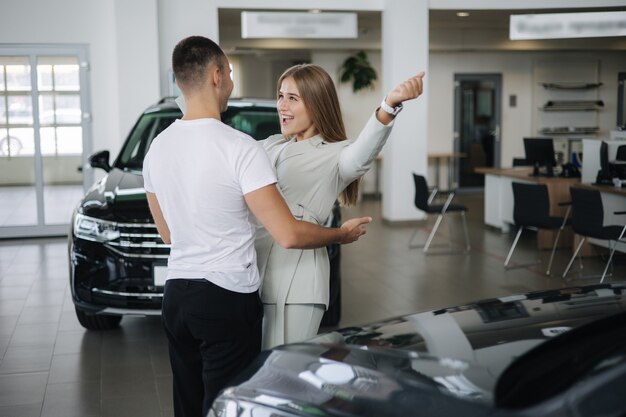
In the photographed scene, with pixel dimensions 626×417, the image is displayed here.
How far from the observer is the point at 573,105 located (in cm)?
1527

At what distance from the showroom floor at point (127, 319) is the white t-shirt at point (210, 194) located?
6.27ft

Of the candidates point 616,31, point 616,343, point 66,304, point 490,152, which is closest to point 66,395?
point 66,304

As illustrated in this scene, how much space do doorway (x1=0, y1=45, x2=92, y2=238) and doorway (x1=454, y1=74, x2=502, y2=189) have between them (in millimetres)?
7785

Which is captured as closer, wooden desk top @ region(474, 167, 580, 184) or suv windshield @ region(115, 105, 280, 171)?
suv windshield @ region(115, 105, 280, 171)

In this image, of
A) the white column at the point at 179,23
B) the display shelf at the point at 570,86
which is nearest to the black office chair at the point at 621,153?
the white column at the point at 179,23

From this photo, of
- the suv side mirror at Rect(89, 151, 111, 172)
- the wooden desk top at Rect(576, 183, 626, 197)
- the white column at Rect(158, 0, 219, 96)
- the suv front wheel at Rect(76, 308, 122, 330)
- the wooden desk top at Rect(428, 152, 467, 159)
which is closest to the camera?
the suv front wheel at Rect(76, 308, 122, 330)

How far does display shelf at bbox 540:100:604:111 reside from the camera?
15.1 metres

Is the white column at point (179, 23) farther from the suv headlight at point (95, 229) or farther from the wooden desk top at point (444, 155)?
the wooden desk top at point (444, 155)

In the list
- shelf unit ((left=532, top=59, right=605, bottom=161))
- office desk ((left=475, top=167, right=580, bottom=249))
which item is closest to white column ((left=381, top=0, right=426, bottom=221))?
office desk ((left=475, top=167, right=580, bottom=249))

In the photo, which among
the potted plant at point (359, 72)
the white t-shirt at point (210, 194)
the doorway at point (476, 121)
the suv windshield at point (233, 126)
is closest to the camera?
the white t-shirt at point (210, 194)

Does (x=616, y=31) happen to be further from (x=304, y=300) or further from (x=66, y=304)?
(x=304, y=300)

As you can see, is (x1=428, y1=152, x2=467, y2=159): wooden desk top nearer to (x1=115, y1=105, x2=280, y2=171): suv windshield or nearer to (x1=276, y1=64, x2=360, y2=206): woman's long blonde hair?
(x1=115, y1=105, x2=280, y2=171): suv windshield

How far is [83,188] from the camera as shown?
399 inches

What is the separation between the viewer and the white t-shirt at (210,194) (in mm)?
2090
